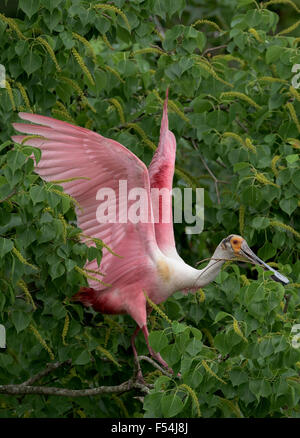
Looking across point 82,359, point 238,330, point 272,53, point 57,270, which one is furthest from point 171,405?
point 272,53

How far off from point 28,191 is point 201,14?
12.0 ft

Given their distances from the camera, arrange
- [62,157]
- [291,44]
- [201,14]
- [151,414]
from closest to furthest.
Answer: [151,414], [62,157], [291,44], [201,14]

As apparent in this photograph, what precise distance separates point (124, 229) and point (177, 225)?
1.76 feet

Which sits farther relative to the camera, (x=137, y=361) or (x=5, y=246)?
(x=137, y=361)

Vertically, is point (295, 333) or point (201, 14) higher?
point (201, 14)

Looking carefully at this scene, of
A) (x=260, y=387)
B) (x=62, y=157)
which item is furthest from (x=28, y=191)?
(x=260, y=387)

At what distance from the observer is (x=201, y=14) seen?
6910mm

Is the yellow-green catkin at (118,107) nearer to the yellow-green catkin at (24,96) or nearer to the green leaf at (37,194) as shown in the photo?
the yellow-green catkin at (24,96)

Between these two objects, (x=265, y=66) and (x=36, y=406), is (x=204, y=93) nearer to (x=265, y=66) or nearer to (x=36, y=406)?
(x=265, y=66)

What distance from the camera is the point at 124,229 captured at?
15.2 ft

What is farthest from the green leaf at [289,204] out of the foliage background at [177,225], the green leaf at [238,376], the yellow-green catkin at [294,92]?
the green leaf at [238,376]

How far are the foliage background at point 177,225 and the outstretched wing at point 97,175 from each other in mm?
194

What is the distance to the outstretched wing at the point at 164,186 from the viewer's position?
4801 millimetres

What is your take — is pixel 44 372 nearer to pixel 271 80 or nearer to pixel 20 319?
pixel 20 319
